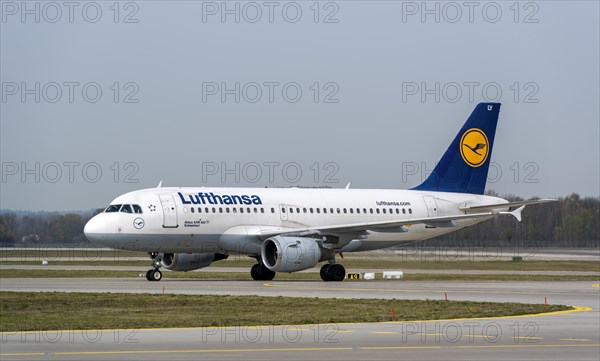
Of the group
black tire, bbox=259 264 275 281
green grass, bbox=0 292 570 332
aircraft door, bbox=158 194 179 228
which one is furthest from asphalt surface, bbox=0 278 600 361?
aircraft door, bbox=158 194 179 228

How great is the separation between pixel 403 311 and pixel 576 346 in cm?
865

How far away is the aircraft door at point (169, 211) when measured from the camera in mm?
46156

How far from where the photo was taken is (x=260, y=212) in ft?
162

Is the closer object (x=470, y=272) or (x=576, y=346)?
(x=576, y=346)

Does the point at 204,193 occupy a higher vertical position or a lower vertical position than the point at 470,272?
higher

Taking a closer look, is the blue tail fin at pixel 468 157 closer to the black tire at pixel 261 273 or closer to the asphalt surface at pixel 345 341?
the black tire at pixel 261 273

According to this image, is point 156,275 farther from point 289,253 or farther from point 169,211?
point 289,253

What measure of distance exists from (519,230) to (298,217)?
5514cm

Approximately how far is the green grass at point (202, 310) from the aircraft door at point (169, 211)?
11.7 m

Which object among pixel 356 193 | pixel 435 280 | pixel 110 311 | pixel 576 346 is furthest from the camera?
pixel 356 193

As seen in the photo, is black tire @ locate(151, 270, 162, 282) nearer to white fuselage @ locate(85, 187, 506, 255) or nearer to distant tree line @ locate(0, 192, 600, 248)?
white fuselage @ locate(85, 187, 506, 255)

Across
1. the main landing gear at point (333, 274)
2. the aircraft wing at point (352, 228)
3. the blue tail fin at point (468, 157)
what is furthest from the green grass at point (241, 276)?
the blue tail fin at point (468, 157)

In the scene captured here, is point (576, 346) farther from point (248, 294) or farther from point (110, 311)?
point (248, 294)

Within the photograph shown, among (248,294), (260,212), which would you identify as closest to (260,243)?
(260,212)
